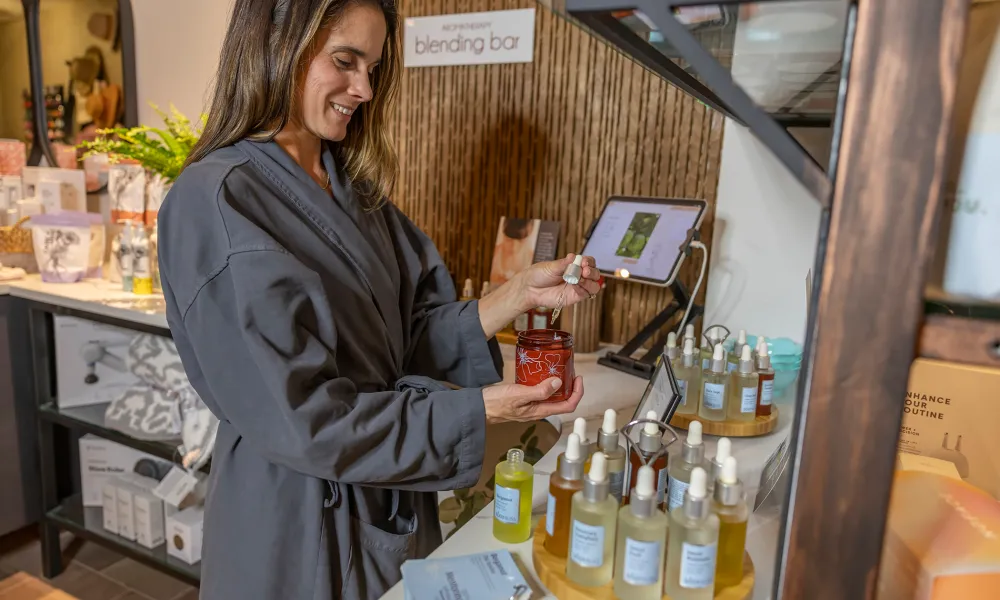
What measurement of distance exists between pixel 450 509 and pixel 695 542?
1.07m

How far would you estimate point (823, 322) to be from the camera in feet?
1.52

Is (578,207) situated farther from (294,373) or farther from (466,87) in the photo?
(294,373)

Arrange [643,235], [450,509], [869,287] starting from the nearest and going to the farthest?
[869,287]
[450,509]
[643,235]

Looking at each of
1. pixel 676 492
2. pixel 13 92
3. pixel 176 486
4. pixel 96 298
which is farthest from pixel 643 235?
pixel 13 92

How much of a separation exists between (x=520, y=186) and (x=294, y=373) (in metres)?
1.42

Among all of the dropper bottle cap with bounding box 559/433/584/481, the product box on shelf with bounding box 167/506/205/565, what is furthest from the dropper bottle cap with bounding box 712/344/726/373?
the product box on shelf with bounding box 167/506/205/565

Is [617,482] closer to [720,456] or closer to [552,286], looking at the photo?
[720,456]

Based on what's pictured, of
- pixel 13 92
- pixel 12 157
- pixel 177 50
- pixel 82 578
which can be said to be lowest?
pixel 82 578

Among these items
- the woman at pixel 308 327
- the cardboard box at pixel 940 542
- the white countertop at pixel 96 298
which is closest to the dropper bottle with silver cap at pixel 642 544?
the cardboard box at pixel 940 542

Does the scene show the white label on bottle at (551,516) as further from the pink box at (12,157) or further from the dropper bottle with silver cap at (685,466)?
the pink box at (12,157)

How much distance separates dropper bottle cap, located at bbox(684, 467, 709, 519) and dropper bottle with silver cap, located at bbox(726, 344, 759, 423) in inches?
28.3

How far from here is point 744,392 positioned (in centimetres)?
140

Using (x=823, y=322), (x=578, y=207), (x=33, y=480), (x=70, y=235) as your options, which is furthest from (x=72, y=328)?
(x=823, y=322)

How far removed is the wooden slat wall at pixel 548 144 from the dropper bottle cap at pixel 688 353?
56cm
